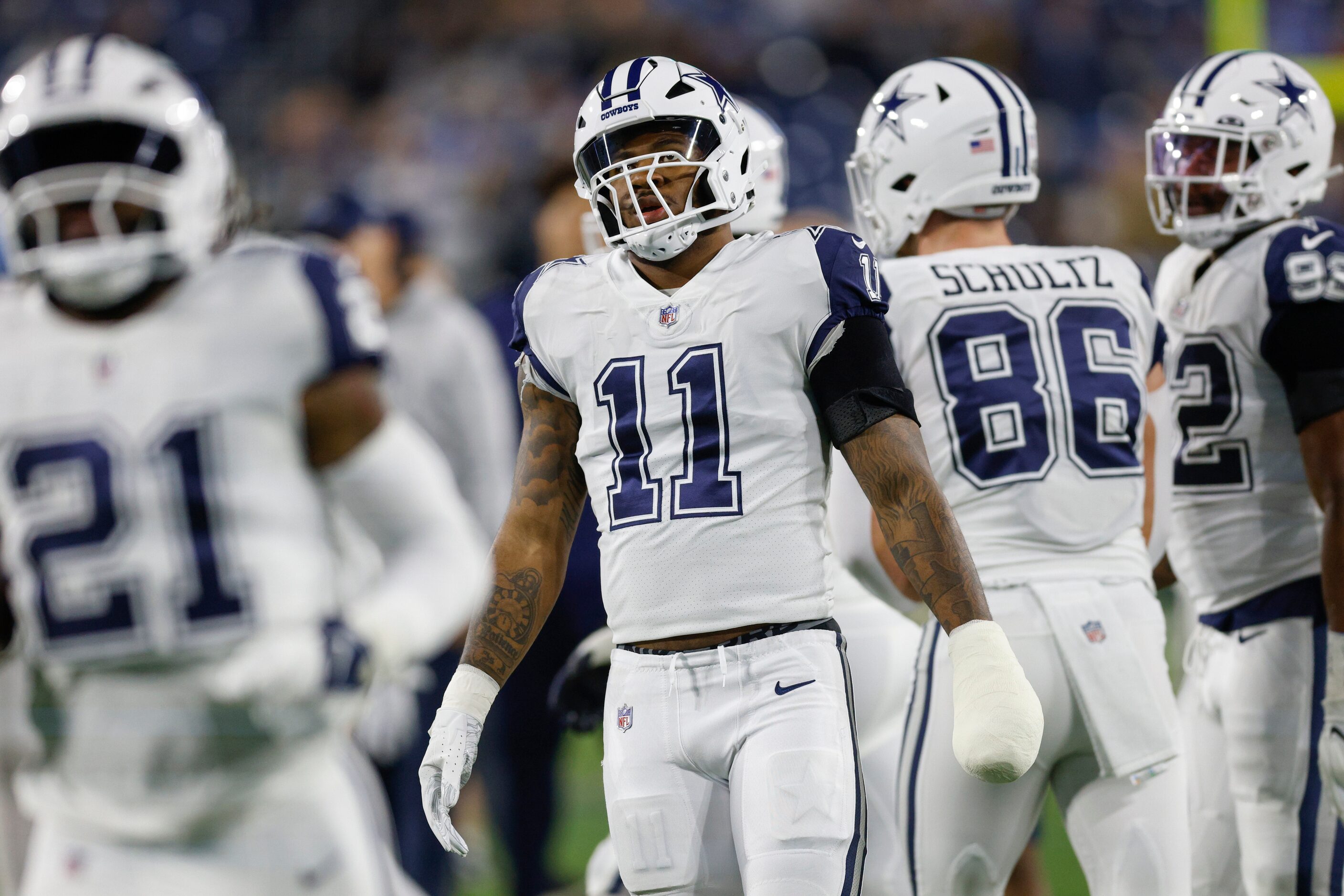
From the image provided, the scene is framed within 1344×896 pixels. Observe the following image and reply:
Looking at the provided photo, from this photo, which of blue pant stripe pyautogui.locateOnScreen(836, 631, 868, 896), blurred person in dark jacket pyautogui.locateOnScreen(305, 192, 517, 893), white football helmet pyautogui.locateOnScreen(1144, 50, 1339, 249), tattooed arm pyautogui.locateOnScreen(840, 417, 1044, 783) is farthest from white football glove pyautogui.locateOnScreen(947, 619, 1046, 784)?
blurred person in dark jacket pyautogui.locateOnScreen(305, 192, 517, 893)

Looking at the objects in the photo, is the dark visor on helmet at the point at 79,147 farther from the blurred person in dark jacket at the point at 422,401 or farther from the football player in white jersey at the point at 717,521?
the blurred person in dark jacket at the point at 422,401

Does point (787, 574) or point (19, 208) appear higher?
point (19, 208)

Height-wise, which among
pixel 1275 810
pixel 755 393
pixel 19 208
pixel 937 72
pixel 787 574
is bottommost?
pixel 1275 810

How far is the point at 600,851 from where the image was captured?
3873 millimetres

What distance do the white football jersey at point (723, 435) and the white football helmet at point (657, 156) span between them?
0.09m

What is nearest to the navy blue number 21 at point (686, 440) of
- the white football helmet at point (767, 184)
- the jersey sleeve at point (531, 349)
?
the jersey sleeve at point (531, 349)

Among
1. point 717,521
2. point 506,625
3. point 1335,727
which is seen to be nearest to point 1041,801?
point 1335,727

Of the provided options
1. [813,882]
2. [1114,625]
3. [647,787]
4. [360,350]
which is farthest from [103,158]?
[1114,625]

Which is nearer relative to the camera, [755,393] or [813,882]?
[813,882]

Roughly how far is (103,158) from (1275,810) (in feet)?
8.56

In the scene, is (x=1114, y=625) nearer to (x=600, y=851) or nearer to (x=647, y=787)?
(x=647, y=787)

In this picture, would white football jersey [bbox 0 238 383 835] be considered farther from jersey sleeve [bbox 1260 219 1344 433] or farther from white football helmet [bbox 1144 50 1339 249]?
white football helmet [bbox 1144 50 1339 249]

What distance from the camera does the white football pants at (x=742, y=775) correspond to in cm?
238

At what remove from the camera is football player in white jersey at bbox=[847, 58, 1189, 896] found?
2.92 metres
